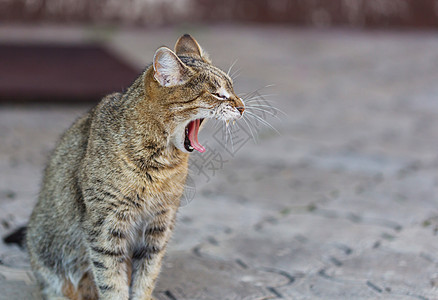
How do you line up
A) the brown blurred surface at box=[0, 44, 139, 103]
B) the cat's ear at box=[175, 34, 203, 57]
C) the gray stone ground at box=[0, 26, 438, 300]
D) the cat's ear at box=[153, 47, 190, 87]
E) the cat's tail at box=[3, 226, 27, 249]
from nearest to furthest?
the cat's ear at box=[153, 47, 190, 87], the cat's ear at box=[175, 34, 203, 57], the gray stone ground at box=[0, 26, 438, 300], the cat's tail at box=[3, 226, 27, 249], the brown blurred surface at box=[0, 44, 139, 103]

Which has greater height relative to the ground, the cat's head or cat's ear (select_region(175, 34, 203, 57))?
cat's ear (select_region(175, 34, 203, 57))

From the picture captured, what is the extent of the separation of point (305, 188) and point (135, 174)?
2523 millimetres

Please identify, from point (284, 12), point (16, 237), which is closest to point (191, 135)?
point (16, 237)

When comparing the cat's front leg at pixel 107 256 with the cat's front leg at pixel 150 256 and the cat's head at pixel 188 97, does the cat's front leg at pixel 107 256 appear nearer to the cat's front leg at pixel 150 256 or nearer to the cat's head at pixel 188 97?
the cat's front leg at pixel 150 256

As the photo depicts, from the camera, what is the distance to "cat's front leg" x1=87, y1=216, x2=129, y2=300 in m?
2.66

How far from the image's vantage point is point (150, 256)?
2.81 metres

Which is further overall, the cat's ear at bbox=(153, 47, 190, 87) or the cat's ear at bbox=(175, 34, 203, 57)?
the cat's ear at bbox=(175, 34, 203, 57)

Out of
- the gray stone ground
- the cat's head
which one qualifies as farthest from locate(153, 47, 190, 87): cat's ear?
the gray stone ground

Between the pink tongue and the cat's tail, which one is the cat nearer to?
the pink tongue

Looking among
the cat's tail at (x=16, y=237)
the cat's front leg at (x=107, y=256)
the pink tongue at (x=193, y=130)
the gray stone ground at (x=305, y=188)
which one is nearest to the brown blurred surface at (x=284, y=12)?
the gray stone ground at (x=305, y=188)

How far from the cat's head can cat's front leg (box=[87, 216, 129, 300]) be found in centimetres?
47

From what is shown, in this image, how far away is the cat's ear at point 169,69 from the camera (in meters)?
2.53

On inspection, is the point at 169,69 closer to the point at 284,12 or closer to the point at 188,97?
the point at 188,97

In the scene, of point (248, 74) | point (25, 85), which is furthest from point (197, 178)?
point (248, 74)
